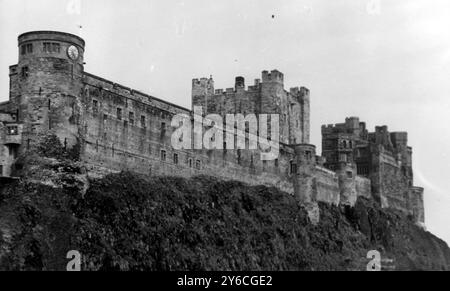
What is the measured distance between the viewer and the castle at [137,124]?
62.7m

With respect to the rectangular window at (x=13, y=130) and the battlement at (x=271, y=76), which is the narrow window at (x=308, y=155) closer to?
the battlement at (x=271, y=76)

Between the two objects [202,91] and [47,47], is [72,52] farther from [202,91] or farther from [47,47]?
[202,91]

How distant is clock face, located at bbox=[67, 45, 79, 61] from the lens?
63.8 m

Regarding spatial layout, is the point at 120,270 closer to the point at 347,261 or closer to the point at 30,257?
the point at 30,257

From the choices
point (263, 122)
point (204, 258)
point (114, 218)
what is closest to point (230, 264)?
point (204, 258)

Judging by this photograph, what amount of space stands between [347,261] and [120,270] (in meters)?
39.0

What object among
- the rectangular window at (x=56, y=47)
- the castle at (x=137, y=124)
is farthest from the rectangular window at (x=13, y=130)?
the rectangular window at (x=56, y=47)

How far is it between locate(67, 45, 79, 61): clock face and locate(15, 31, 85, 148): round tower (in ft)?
0.22

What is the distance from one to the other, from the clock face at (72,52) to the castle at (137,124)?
0.08 metres

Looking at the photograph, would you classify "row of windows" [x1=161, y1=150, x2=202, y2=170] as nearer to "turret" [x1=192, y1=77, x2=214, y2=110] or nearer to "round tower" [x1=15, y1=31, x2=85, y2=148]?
"round tower" [x1=15, y1=31, x2=85, y2=148]

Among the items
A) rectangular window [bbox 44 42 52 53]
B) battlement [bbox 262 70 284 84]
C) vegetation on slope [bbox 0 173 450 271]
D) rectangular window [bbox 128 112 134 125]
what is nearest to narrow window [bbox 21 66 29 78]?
rectangular window [bbox 44 42 52 53]

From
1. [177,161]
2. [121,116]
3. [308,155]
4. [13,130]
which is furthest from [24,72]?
[308,155]

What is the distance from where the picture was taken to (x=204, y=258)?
68875 millimetres

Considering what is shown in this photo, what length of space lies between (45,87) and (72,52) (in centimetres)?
356
